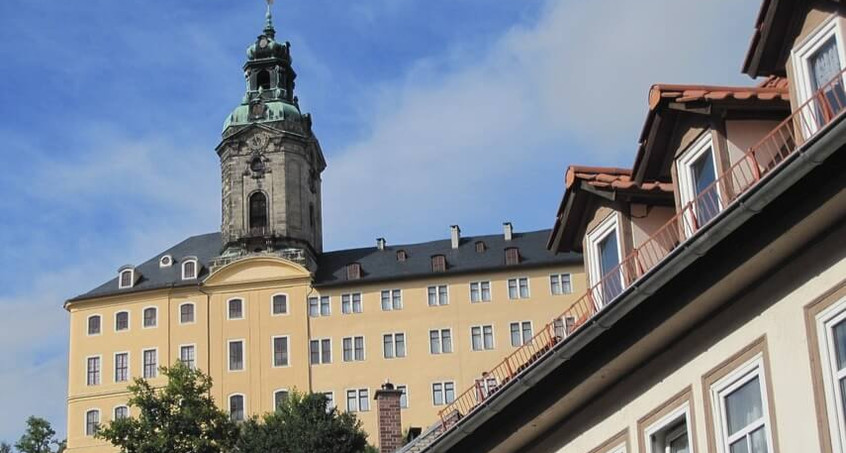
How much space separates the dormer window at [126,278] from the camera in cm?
10331

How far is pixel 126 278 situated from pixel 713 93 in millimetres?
90366

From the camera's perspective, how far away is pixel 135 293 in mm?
101625

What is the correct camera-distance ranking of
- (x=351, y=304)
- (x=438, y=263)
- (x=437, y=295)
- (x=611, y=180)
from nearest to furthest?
(x=611, y=180), (x=437, y=295), (x=351, y=304), (x=438, y=263)

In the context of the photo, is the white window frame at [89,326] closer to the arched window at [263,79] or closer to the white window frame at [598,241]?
the arched window at [263,79]

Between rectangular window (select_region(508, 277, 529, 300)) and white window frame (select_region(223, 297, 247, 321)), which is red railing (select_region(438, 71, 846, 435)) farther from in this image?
white window frame (select_region(223, 297, 247, 321))

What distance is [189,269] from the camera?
103m

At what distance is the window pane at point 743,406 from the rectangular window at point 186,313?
86.8 m

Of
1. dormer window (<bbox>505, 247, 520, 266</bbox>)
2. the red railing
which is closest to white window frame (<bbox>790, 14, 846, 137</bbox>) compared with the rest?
the red railing

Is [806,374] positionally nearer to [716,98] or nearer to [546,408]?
[716,98]

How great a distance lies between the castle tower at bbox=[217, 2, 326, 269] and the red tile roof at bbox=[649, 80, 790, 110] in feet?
278

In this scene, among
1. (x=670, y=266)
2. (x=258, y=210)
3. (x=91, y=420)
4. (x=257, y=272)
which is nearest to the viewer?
(x=670, y=266)

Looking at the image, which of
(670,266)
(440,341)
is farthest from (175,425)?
(670,266)

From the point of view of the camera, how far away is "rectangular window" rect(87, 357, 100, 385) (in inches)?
3922

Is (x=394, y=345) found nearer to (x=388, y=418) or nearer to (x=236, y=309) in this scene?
(x=236, y=309)
